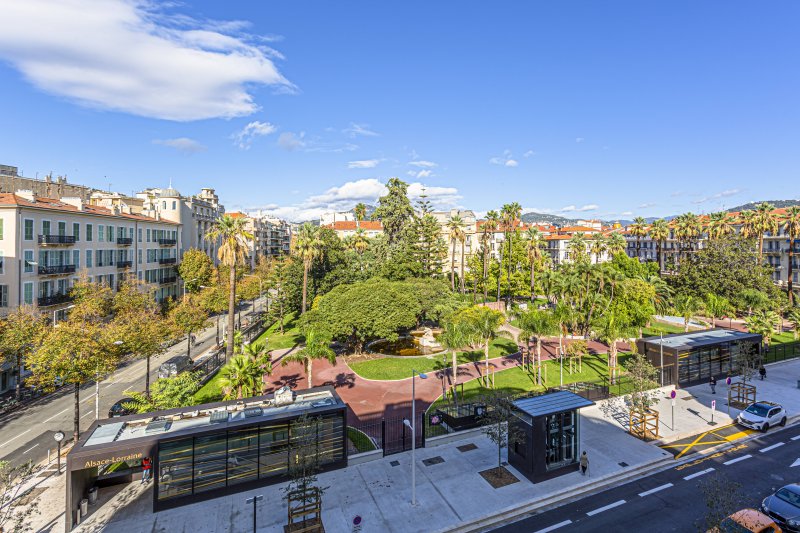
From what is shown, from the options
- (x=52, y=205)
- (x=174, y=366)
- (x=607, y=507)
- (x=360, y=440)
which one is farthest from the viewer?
(x=52, y=205)

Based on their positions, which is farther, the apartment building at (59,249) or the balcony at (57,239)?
the balcony at (57,239)

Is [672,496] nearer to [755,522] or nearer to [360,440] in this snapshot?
[755,522]

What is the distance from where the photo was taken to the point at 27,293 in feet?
128

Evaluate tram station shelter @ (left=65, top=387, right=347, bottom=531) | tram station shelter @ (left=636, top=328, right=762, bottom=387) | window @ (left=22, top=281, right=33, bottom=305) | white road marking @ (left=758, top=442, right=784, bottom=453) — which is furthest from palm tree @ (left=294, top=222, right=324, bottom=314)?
white road marking @ (left=758, top=442, right=784, bottom=453)

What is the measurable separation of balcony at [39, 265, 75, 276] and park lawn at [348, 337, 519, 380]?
3160 centimetres

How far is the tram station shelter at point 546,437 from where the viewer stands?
19609 millimetres

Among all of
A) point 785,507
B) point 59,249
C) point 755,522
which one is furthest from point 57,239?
point 785,507

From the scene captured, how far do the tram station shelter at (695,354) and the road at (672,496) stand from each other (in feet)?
31.9

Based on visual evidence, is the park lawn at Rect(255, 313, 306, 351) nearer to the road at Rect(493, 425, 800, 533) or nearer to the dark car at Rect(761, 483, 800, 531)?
the road at Rect(493, 425, 800, 533)

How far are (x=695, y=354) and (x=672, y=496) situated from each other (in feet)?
63.1

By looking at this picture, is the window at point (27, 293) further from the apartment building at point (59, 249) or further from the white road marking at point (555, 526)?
the white road marking at point (555, 526)

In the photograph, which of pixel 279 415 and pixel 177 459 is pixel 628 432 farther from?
pixel 177 459

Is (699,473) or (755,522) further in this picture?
(699,473)

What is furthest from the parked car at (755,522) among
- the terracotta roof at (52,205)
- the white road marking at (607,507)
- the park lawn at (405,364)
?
the terracotta roof at (52,205)
